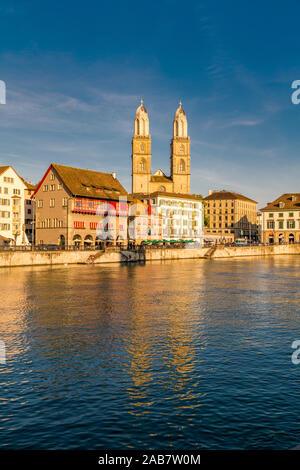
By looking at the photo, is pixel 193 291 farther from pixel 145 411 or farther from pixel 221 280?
pixel 145 411

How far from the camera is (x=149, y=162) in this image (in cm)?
15000

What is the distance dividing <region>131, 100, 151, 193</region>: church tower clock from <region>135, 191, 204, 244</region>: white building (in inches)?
482

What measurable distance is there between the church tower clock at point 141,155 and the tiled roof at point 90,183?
41.0 m

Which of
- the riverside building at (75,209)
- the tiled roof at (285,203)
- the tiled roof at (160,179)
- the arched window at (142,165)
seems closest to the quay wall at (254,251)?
the tiled roof at (285,203)

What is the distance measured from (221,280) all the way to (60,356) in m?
36.0

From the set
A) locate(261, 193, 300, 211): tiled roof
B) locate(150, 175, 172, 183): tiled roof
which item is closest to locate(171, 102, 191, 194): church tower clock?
locate(150, 175, 172, 183): tiled roof

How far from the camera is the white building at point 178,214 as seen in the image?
127 m

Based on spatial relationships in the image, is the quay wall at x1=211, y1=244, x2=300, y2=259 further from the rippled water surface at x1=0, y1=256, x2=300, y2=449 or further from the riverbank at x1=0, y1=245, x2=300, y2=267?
the rippled water surface at x1=0, y1=256, x2=300, y2=449

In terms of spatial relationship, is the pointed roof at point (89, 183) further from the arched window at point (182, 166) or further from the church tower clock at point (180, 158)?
the arched window at point (182, 166)

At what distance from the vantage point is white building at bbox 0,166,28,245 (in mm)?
94375

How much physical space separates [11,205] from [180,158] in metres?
71.3

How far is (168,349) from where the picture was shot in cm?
2023

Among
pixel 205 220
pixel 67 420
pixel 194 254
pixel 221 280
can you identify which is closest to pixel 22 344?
pixel 67 420

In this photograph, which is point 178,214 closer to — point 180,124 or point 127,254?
point 180,124
